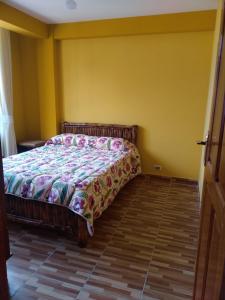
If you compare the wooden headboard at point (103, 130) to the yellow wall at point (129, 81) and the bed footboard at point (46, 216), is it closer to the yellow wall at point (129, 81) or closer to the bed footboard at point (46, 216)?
the yellow wall at point (129, 81)

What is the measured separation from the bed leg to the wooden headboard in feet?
6.86

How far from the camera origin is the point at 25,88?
4469 millimetres

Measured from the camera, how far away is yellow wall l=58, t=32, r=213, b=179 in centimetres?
357

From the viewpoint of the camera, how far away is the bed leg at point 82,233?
84.0 inches

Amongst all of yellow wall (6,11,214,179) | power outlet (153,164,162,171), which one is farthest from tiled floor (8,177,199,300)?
yellow wall (6,11,214,179)

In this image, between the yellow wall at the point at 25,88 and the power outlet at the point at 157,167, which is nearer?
the power outlet at the point at 157,167

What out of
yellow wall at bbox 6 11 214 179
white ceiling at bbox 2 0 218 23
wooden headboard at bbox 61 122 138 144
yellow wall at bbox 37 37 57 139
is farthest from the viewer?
yellow wall at bbox 37 37 57 139

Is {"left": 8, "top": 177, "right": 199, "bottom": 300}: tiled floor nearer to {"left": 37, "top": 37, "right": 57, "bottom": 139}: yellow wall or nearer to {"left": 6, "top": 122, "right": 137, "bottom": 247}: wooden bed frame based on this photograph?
{"left": 6, "top": 122, "right": 137, "bottom": 247}: wooden bed frame

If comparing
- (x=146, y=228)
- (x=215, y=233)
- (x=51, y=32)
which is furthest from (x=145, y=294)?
(x=51, y=32)

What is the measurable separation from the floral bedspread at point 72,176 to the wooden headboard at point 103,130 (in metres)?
0.40

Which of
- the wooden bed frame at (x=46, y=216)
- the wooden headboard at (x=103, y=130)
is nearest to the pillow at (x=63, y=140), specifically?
the wooden headboard at (x=103, y=130)

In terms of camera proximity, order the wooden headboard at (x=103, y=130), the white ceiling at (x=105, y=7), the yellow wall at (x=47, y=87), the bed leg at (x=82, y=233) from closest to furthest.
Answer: the bed leg at (x=82, y=233) < the white ceiling at (x=105, y=7) < the wooden headboard at (x=103, y=130) < the yellow wall at (x=47, y=87)

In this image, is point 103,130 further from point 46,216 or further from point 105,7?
point 46,216

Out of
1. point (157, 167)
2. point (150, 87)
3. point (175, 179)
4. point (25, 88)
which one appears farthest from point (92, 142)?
point (25, 88)
